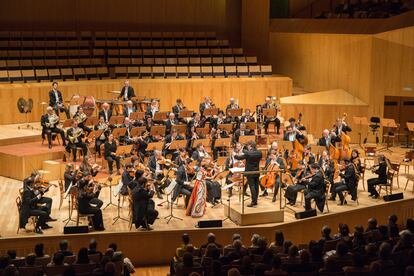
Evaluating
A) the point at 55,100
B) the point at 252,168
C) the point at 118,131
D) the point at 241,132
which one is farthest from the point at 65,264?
the point at 55,100

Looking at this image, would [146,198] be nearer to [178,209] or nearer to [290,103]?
[178,209]

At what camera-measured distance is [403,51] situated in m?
18.8

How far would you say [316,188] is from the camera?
42.3 ft

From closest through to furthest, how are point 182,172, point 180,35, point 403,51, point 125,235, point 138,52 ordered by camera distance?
point 125,235 < point 182,172 < point 403,51 < point 138,52 < point 180,35

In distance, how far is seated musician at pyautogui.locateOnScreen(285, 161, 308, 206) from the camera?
13195 millimetres

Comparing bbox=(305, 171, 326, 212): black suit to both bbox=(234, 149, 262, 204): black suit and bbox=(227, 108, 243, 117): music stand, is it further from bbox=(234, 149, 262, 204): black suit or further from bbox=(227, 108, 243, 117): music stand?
bbox=(227, 108, 243, 117): music stand

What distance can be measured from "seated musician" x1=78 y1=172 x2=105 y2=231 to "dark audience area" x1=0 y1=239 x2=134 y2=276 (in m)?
2.12

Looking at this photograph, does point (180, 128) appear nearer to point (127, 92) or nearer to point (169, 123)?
point (169, 123)

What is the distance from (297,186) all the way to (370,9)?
33.0 ft

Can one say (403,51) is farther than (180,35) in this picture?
No

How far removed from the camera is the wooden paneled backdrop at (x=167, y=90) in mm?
17453

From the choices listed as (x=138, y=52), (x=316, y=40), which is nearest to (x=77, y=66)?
(x=138, y=52)

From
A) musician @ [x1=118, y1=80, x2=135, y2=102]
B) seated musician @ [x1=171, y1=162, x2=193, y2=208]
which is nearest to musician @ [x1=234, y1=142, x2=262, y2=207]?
seated musician @ [x1=171, y1=162, x2=193, y2=208]

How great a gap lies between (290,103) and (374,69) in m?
2.62
